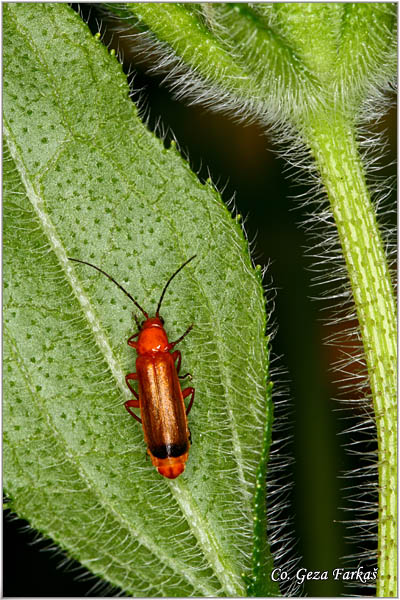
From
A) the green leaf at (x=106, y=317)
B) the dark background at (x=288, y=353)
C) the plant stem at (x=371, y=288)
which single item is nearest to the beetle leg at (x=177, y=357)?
the green leaf at (x=106, y=317)

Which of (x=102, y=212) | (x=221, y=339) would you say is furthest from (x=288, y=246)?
(x=102, y=212)

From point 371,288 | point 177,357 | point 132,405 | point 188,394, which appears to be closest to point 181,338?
point 177,357

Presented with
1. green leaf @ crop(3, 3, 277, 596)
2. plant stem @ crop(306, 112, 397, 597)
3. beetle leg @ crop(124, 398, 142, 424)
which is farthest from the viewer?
beetle leg @ crop(124, 398, 142, 424)

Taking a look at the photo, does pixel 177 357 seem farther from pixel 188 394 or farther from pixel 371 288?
pixel 371 288

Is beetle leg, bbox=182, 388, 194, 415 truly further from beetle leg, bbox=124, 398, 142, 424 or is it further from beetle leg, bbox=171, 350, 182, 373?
beetle leg, bbox=124, 398, 142, 424

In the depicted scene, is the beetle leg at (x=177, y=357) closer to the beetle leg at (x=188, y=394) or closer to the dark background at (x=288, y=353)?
the beetle leg at (x=188, y=394)


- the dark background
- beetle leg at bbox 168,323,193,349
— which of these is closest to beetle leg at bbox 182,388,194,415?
beetle leg at bbox 168,323,193,349
